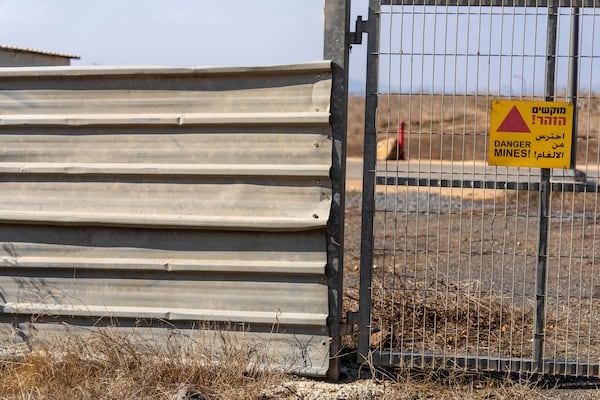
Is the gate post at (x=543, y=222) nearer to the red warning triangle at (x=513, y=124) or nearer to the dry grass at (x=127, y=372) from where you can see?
the red warning triangle at (x=513, y=124)

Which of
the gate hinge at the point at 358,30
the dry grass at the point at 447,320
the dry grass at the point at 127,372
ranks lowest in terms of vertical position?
the dry grass at the point at 127,372

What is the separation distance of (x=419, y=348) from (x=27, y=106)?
313cm

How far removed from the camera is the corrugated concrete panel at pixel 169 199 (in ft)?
17.9

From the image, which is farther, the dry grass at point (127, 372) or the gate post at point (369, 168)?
the gate post at point (369, 168)

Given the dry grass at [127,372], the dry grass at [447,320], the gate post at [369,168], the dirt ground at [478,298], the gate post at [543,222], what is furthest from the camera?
the dry grass at [447,320]

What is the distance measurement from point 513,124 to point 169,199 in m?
2.20

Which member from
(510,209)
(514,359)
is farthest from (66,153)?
(510,209)

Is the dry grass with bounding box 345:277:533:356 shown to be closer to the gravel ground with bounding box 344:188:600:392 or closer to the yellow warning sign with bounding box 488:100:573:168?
the gravel ground with bounding box 344:188:600:392

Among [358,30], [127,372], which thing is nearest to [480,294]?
[358,30]

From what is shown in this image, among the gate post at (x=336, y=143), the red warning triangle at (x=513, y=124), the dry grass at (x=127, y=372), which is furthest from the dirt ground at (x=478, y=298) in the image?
the dry grass at (x=127, y=372)

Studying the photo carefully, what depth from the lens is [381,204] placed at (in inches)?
611

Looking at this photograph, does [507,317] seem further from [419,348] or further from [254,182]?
[254,182]

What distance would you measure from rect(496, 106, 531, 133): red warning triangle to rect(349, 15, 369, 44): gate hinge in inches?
39.9

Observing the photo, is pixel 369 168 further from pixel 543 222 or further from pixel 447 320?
pixel 447 320
